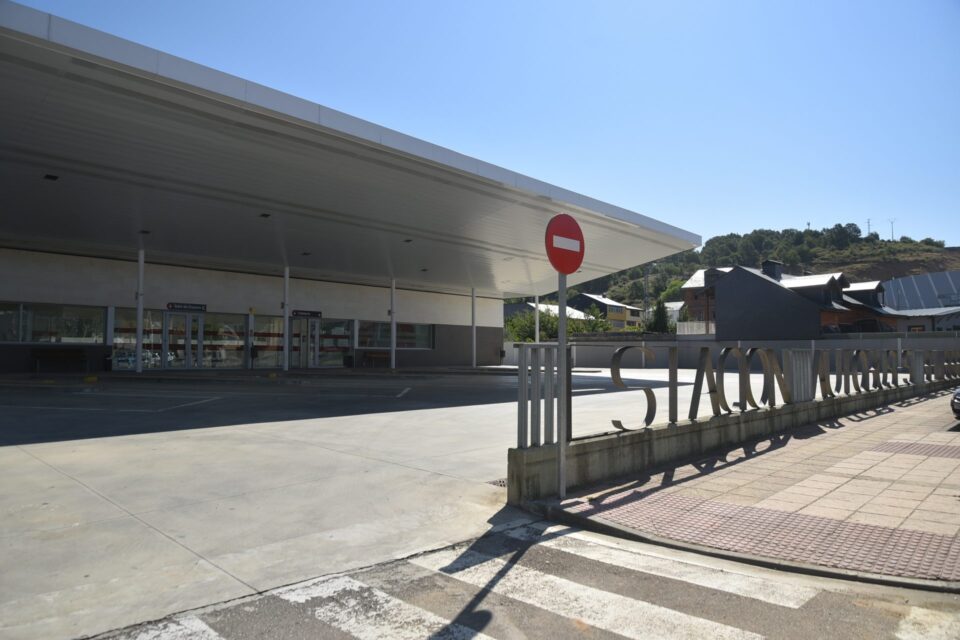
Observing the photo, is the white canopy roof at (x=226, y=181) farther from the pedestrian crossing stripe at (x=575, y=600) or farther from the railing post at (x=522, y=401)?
the pedestrian crossing stripe at (x=575, y=600)

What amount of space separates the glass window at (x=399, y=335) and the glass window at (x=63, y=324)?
12476 mm

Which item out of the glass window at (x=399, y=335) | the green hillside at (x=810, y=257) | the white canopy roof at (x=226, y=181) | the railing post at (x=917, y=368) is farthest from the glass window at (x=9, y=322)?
the green hillside at (x=810, y=257)

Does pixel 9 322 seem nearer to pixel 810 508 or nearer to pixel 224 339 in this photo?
pixel 224 339

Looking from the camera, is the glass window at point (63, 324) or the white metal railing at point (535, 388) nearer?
the white metal railing at point (535, 388)

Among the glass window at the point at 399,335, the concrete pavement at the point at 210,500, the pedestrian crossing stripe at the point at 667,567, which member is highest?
the glass window at the point at 399,335

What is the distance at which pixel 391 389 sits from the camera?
770 inches

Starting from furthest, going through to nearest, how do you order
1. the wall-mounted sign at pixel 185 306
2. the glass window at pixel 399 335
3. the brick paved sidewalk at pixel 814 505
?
the glass window at pixel 399 335, the wall-mounted sign at pixel 185 306, the brick paved sidewalk at pixel 814 505

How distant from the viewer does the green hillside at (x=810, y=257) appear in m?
116

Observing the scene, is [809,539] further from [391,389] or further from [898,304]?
[898,304]

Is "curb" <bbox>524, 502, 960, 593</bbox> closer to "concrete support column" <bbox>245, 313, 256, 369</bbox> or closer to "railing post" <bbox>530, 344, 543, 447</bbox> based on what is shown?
"railing post" <bbox>530, 344, 543, 447</bbox>

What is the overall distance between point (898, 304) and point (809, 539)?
6575 cm

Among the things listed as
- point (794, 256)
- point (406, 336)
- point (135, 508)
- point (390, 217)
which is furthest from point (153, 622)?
point (794, 256)

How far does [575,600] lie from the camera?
388cm

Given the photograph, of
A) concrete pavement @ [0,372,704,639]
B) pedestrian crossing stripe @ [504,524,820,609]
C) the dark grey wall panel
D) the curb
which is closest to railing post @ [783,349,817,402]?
concrete pavement @ [0,372,704,639]
